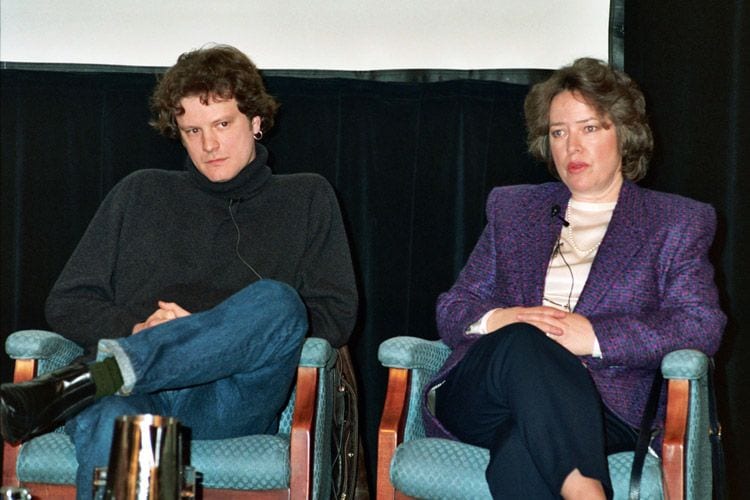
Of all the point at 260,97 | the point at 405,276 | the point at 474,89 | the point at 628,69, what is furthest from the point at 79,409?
the point at 628,69

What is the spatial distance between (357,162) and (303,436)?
130cm

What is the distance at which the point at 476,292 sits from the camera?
2.48 meters

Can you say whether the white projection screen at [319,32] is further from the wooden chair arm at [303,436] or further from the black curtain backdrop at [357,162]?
the wooden chair arm at [303,436]

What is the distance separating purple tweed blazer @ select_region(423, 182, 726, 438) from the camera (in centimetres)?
217

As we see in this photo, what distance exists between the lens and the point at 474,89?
3238 millimetres

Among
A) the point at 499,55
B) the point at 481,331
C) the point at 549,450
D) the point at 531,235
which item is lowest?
the point at 549,450

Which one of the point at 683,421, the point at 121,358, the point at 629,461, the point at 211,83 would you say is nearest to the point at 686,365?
the point at 683,421

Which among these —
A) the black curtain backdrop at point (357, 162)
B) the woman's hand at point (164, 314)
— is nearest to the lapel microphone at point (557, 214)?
the black curtain backdrop at point (357, 162)

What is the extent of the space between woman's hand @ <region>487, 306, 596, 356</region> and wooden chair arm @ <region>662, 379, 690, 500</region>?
20 cm

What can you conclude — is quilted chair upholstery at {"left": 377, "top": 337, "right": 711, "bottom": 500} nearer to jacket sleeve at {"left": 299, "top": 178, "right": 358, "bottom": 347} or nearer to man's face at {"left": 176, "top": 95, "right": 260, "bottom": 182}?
jacket sleeve at {"left": 299, "top": 178, "right": 358, "bottom": 347}

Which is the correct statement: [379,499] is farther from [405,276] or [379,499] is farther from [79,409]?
[405,276]

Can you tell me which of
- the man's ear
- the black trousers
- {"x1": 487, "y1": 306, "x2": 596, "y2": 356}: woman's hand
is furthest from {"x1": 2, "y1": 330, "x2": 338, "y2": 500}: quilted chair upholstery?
the man's ear

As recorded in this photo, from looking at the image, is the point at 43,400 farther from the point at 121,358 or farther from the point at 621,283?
the point at 621,283

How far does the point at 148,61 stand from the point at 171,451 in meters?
2.06
